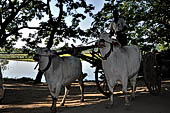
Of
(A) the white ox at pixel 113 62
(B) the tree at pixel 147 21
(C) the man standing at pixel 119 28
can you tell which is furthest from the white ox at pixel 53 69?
(B) the tree at pixel 147 21

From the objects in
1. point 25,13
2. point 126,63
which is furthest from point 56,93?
point 25,13

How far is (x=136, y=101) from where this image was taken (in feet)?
21.1

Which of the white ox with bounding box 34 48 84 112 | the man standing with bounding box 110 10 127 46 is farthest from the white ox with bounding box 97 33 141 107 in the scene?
the white ox with bounding box 34 48 84 112

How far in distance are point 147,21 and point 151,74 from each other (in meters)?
11.6

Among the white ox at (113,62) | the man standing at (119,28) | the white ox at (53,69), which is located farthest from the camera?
the man standing at (119,28)

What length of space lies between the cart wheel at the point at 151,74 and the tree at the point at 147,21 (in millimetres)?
9096

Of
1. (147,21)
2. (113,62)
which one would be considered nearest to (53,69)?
(113,62)

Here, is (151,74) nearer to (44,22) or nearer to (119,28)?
(119,28)

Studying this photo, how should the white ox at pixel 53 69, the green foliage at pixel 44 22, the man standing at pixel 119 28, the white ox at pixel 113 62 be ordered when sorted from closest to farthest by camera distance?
1. the white ox at pixel 113 62
2. the white ox at pixel 53 69
3. the man standing at pixel 119 28
4. the green foliage at pixel 44 22

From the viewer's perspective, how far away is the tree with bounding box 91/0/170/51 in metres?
17.1

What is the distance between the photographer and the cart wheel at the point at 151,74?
7.24m

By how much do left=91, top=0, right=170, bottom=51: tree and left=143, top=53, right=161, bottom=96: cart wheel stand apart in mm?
9096

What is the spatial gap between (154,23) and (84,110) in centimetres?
1389

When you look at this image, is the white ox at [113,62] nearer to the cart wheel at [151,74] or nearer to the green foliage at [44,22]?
the cart wheel at [151,74]
